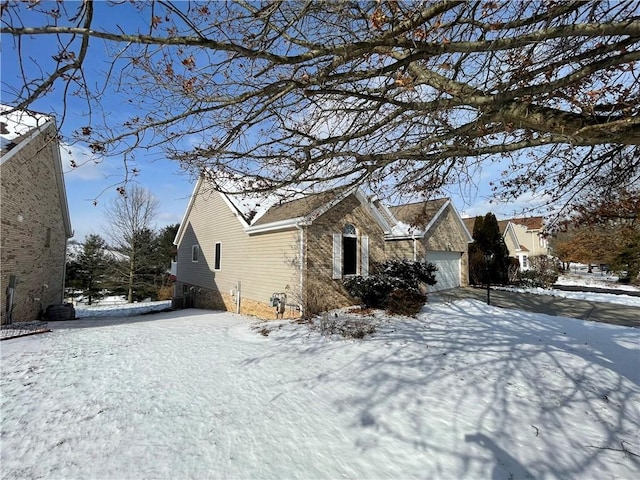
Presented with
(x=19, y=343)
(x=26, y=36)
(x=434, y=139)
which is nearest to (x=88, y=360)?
(x=19, y=343)

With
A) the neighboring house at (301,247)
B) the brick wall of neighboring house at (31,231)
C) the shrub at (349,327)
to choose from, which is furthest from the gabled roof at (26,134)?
the shrub at (349,327)

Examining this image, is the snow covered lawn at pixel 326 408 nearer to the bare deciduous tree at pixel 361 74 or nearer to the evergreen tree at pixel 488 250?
the bare deciduous tree at pixel 361 74

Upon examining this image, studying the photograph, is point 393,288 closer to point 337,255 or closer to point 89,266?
point 337,255

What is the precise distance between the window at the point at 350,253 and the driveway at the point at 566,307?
16.2ft

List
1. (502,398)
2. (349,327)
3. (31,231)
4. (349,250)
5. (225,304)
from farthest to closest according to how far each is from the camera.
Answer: (225,304) → (349,250) → (31,231) → (349,327) → (502,398)

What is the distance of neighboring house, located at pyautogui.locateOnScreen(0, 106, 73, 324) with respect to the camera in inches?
385

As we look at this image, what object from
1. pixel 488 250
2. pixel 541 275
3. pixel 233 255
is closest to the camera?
pixel 233 255

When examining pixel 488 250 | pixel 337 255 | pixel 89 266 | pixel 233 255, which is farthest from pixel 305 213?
pixel 89 266

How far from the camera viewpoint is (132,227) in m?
24.8

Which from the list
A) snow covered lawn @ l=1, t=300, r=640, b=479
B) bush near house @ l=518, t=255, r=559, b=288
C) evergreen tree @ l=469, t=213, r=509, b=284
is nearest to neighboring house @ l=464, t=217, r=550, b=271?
bush near house @ l=518, t=255, r=559, b=288

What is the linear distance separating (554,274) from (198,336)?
23604mm

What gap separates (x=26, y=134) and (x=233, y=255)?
35.3 ft

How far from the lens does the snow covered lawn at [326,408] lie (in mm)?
3332

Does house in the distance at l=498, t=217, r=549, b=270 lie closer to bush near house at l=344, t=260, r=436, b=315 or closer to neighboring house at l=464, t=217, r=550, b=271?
neighboring house at l=464, t=217, r=550, b=271
